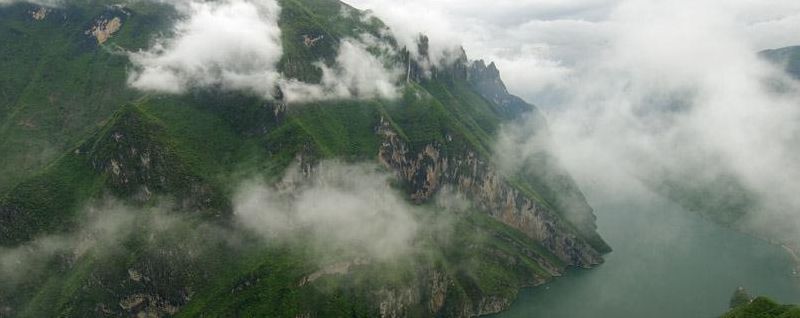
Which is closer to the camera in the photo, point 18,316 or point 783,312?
point 783,312

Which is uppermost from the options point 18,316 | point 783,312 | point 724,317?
point 783,312

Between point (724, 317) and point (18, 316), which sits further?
point (18, 316)

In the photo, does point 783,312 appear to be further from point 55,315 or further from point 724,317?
point 55,315

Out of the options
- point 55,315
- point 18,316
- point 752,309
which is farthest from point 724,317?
point 18,316

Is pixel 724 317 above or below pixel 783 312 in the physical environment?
below

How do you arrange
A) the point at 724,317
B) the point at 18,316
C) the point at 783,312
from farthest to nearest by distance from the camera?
the point at 18,316, the point at 724,317, the point at 783,312

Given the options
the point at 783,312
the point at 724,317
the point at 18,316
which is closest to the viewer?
the point at 783,312

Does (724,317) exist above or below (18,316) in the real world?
above

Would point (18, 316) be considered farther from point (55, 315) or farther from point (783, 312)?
point (783, 312)

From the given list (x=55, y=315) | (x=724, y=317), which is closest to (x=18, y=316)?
(x=55, y=315)
